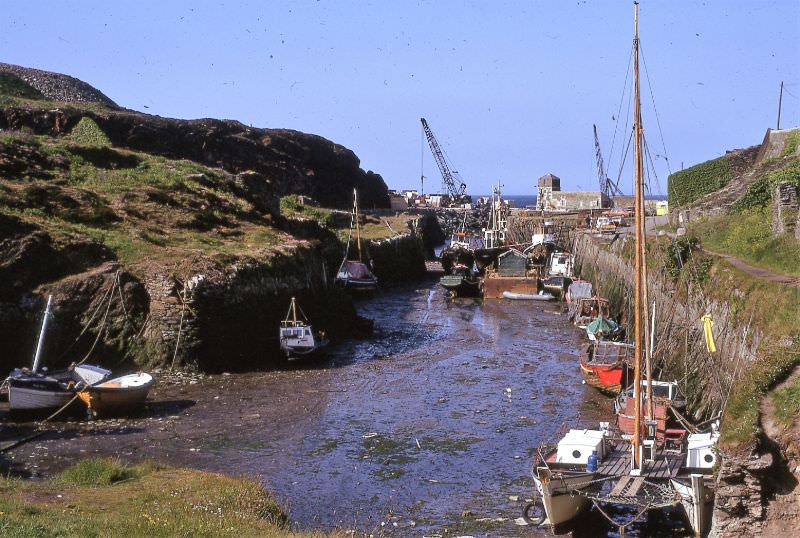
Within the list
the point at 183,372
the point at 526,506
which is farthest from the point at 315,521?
the point at 183,372

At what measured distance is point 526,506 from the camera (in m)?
17.9

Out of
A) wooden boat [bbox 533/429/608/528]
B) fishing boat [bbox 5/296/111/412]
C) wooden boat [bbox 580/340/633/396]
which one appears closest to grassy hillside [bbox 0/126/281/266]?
fishing boat [bbox 5/296/111/412]

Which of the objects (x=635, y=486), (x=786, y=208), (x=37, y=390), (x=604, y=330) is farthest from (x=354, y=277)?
(x=635, y=486)

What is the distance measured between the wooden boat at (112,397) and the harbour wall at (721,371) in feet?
55.2

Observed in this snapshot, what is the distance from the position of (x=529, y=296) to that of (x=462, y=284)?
5419 mm

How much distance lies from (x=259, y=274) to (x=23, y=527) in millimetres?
25712

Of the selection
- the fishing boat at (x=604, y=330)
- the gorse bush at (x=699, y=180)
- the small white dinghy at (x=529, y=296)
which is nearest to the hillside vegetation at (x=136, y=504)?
the fishing boat at (x=604, y=330)

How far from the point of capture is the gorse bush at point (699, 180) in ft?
189

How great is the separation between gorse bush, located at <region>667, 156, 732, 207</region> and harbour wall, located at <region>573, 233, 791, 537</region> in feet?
55.5

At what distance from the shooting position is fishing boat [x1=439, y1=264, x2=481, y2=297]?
62.4 metres

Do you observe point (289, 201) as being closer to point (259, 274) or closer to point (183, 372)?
point (259, 274)

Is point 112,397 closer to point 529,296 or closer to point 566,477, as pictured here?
point 566,477

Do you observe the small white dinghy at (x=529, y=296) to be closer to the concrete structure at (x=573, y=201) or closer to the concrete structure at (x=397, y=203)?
the concrete structure at (x=573, y=201)

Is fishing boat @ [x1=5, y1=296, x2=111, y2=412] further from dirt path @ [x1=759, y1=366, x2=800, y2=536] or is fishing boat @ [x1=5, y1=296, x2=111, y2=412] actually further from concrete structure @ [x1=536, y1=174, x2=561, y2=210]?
concrete structure @ [x1=536, y1=174, x2=561, y2=210]
